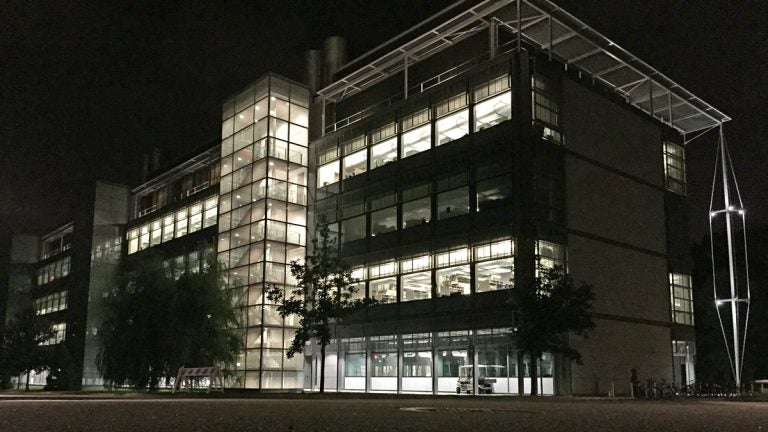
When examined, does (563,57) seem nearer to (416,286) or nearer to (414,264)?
(414,264)

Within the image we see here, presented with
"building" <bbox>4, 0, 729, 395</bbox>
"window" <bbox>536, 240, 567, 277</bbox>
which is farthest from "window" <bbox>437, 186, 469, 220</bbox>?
"window" <bbox>536, 240, 567, 277</bbox>

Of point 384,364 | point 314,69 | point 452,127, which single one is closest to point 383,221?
point 452,127

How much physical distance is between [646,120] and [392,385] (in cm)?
2685

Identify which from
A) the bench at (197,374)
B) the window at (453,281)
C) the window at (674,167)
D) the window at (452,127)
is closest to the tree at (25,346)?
the bench at (197,374)

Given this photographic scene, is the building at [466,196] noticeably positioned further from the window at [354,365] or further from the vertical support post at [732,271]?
the vertical support post at [732,271]

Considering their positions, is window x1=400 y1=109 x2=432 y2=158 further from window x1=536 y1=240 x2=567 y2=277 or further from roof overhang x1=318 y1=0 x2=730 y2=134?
window x1=536 y1=240 x2=567 y2=277

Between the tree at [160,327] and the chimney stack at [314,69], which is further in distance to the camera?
the chimney stack at [314,69]

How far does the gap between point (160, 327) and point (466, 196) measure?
2010 centimetres

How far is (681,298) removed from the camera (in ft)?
178

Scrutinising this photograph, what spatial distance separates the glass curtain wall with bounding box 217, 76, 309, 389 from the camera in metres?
53.2

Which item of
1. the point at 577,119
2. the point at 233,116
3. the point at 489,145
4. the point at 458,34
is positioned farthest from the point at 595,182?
the point at 233,116

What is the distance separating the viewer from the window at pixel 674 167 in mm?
55500

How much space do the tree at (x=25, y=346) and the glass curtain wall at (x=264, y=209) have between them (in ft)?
71.2

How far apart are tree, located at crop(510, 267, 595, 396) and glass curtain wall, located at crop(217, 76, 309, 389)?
21.1m
